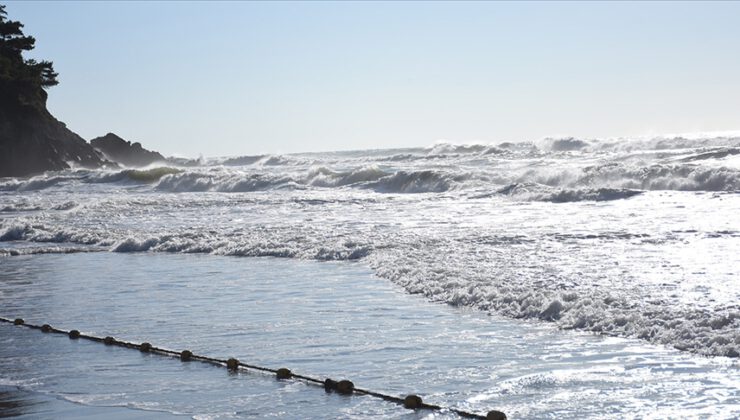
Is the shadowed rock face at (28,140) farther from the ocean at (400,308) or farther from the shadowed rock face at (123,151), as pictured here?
the ocean at (400,308)

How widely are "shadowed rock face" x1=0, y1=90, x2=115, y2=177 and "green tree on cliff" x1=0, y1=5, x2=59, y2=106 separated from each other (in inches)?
9.7

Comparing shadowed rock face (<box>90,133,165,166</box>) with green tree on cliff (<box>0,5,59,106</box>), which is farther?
shadowed rock face (<box>90,133,165,166</box>)

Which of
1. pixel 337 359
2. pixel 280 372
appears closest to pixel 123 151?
pixel 337 359

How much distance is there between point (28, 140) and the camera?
6269 centimetres

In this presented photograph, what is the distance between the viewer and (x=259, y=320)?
33.3ft

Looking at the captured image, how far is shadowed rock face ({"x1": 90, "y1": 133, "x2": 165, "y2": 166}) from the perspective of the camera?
85312 mm

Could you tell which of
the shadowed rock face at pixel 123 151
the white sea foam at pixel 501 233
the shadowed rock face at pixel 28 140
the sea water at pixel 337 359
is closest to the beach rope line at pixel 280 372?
the sea water at pixel 337 359

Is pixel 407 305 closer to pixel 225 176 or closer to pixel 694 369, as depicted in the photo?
pixel 694 369

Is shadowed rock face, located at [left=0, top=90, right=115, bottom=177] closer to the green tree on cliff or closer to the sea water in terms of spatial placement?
the green tree on cliff

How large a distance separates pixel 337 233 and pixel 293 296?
295 inches

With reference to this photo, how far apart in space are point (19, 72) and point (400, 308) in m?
58.7

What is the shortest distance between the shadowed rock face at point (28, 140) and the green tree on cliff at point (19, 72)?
9.7 inches

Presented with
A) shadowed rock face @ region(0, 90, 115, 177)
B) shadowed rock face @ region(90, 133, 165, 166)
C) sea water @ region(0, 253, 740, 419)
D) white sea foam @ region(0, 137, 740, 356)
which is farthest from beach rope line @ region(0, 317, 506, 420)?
shadowed rock face @ region(90, 133, 165, 166)

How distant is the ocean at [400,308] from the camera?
6.85 metres
